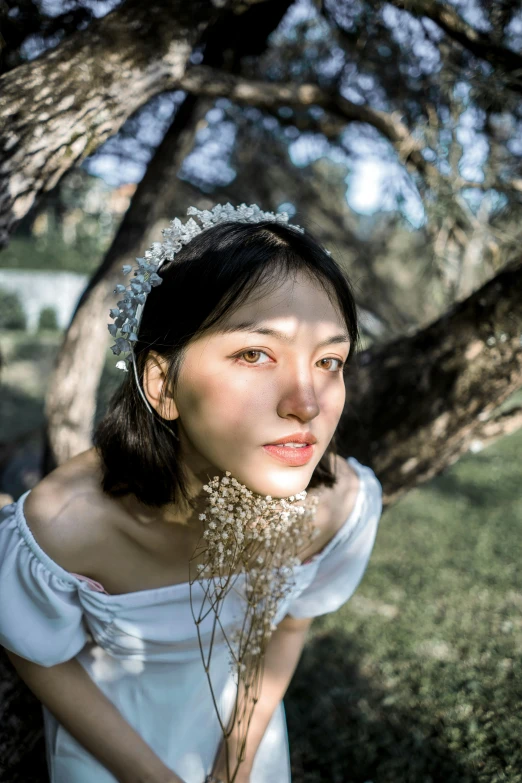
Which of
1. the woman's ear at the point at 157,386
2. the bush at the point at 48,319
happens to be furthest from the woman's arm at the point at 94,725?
the bush at the point at 48,319

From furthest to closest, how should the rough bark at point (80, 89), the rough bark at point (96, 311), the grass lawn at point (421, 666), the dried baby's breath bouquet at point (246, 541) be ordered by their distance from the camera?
the rough bark at point (96, 311)
the grass lawn at point (421, 666)
the rough bark at point (80, 89)
the dried baby's breath bouquet at point (246, 541)

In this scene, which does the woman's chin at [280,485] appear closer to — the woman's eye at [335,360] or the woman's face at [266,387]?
the woman's face at [266,387]

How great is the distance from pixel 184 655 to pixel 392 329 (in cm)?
345

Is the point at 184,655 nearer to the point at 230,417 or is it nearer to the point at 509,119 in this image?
the point at 230,417

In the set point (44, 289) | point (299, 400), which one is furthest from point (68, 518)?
point (44, 289)

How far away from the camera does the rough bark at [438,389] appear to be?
2227mm

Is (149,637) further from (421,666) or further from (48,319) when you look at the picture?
(48,319)

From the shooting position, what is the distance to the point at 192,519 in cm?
180

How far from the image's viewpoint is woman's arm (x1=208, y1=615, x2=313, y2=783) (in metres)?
1.92

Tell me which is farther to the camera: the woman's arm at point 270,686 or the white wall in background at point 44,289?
the white wall in background at point 44,289

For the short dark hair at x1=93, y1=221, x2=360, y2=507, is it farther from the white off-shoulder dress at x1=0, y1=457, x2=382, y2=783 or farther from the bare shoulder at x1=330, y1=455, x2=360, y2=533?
the bare shoulder at x1=330, y1=455, x2=360, y2=533

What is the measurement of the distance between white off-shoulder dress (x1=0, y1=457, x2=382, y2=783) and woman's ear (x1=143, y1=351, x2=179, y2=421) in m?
0.49

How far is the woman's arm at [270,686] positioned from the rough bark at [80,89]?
1607mm

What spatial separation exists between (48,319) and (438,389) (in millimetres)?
9724
